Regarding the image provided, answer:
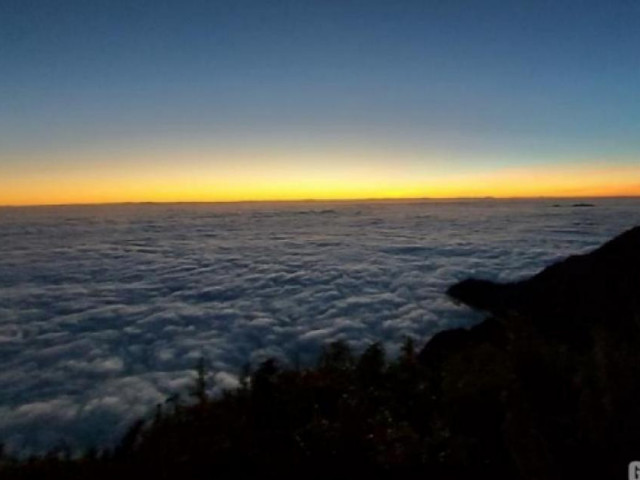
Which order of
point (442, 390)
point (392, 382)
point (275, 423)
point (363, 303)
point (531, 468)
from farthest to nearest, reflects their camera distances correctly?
point (363, 303) < point (392, 382) < point (442, 390) < point (275, 423) < point (531, 468)

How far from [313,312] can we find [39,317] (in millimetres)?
7959

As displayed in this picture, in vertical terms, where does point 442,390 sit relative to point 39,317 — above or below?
above

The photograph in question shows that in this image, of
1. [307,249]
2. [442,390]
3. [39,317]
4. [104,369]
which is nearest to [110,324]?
[39,317]

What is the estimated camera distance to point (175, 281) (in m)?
21.5

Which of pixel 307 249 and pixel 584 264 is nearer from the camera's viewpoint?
pixel 584 264

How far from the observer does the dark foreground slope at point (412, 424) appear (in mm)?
3701

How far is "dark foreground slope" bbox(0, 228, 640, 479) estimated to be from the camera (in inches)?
146

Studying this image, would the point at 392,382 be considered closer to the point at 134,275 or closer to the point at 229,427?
the point at 229,427

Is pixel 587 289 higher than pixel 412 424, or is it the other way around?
pixel 587 289

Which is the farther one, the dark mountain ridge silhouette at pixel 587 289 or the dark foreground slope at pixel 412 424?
the dark mountain ridge silhouette at pixel 587 289

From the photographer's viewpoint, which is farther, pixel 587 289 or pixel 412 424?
pixel 587 289

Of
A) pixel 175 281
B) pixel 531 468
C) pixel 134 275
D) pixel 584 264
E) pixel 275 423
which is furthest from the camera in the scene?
pixel 134 275

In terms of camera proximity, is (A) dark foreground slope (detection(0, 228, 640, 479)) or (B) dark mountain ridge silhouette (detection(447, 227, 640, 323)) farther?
(B) dark mountain ridge silhouette (detection(447, 227, 640, 323))

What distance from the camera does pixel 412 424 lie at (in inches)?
206
